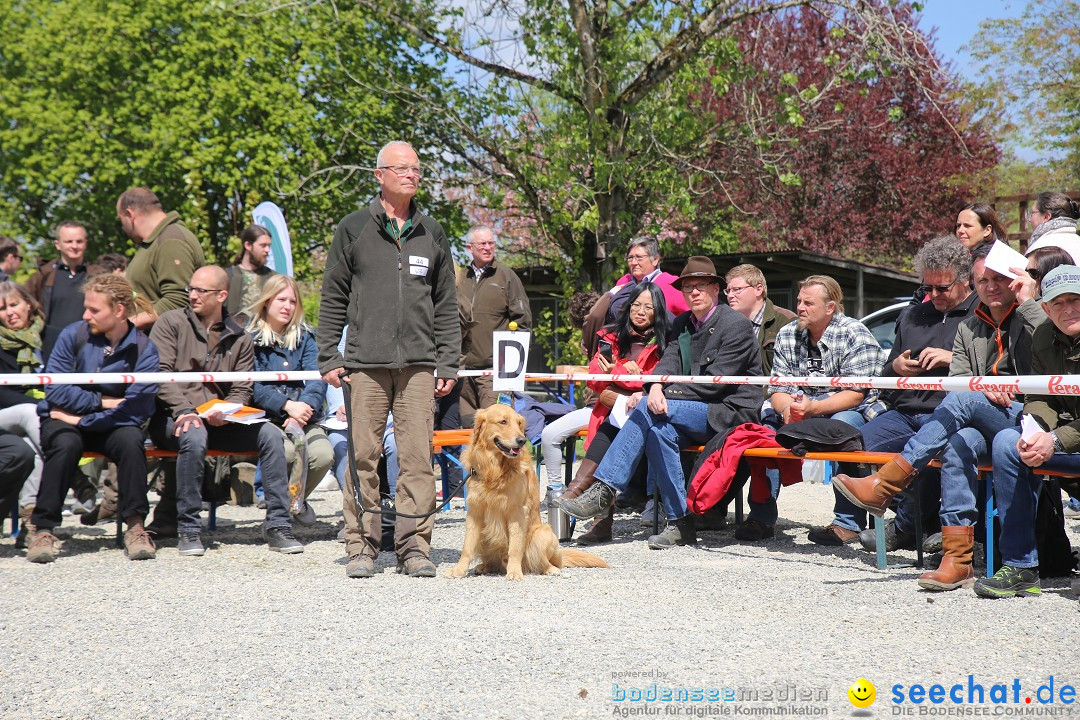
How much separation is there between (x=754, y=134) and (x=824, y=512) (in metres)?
8.01

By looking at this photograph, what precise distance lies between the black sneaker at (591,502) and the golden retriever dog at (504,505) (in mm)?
888

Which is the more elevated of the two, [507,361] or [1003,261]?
[1003,261]

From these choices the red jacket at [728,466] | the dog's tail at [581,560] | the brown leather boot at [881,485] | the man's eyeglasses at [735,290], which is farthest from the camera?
the man's eyeglasses at [735,290]

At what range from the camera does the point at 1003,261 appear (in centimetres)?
564

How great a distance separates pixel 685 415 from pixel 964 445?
79.4 inches

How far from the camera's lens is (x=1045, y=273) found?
561 cm

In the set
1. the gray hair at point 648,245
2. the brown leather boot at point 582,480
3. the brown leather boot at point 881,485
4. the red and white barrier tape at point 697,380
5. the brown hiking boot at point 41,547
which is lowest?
the brown hiking boot at point 41,547

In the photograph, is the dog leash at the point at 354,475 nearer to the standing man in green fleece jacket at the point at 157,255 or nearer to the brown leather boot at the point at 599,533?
the brown leather boot at the point at 599,533

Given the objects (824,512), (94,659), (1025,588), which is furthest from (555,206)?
(94,659)

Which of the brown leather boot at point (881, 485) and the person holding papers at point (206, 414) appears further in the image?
the person holding papers at point (206, 414)

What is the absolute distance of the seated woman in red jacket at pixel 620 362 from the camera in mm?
7195

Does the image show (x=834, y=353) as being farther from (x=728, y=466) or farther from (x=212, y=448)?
(x=212, y=448)

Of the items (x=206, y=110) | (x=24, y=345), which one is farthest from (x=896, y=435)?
(x=206, y=110)

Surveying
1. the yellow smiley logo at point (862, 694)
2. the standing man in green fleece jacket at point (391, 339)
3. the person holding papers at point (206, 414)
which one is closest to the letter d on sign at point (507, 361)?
the person holding papers at point (206, 414)
